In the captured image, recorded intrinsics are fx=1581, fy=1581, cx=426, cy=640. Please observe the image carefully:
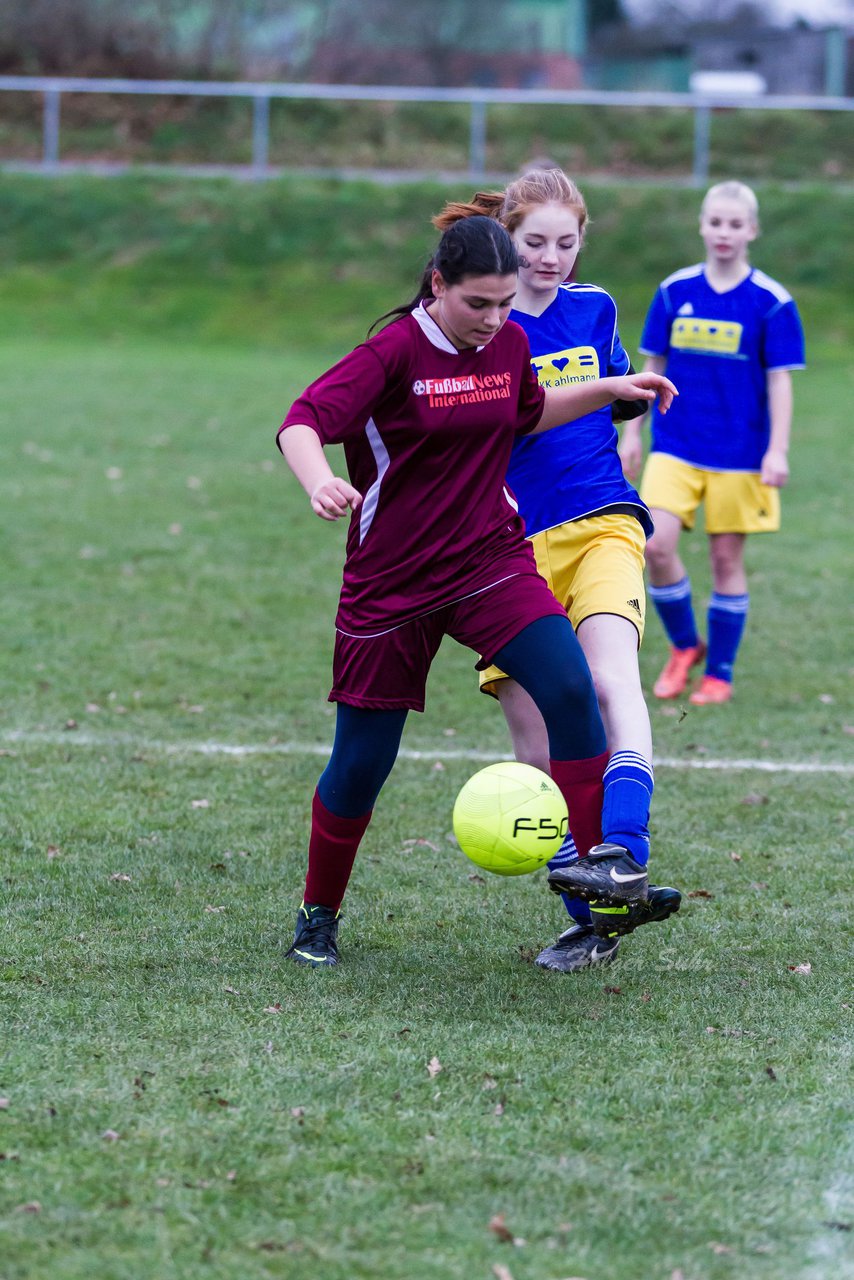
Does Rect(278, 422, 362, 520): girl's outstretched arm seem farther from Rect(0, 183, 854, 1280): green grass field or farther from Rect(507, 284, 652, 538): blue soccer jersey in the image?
Rect(0, 183, 854, 1280): green grass field

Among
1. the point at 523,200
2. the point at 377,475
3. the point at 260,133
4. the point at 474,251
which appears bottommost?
the point at 377,475

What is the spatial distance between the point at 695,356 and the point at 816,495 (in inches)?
211

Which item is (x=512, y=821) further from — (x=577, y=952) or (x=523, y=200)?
(x=523, y=200)

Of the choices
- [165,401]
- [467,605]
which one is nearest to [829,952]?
[467,605]

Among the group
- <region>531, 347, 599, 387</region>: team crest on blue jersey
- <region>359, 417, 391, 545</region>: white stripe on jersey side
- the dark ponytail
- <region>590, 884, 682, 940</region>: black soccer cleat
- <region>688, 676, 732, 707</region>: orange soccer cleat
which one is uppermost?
the dark ponytail

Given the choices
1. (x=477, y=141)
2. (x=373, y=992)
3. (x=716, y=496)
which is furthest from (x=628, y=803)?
(x=477, y=141)

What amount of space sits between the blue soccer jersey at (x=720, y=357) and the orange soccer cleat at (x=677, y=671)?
3.13 feet

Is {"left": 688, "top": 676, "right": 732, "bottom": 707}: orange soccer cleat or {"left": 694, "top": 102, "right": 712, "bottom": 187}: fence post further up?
{"left": 694, "top": 102, "right": 712, "bottom": 187}: fence post

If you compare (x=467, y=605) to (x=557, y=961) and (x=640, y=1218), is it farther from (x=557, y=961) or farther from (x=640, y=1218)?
(x=640, y=1218)

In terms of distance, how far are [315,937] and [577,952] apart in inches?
28.9

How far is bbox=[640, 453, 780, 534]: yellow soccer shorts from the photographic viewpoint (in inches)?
302

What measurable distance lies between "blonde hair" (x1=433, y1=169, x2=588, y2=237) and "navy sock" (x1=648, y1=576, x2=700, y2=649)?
341cm

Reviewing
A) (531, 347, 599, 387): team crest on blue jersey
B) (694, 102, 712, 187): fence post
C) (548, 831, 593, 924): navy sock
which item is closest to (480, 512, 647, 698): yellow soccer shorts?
(531, 347, 599, 387): team crest on blue jersey

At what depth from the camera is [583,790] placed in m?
4.24
